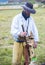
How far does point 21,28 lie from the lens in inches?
164

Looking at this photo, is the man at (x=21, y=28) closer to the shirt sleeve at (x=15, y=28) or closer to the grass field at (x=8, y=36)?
the shirt sleeve at (x=15, y=28)

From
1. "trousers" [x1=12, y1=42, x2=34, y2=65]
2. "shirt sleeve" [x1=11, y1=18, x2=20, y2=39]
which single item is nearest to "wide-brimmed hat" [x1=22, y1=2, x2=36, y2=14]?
"shirt sleeve" [x1=11, y1=18, x2=20, y2=39]

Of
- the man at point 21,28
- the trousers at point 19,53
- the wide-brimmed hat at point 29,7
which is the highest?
the wide-brimmed hat at point 29,7

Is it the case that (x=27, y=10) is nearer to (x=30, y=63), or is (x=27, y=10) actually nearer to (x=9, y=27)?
(x=9, y=27)

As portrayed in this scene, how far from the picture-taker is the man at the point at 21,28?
413 cm

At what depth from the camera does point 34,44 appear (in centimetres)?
428

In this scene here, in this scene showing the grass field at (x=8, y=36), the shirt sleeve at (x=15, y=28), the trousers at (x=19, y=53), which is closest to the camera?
the shirt sleeve at (x=15, y=28)

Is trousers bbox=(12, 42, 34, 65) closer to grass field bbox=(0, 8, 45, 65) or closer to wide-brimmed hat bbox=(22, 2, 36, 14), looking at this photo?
grass field bbox=(0, 8, 45, 65)

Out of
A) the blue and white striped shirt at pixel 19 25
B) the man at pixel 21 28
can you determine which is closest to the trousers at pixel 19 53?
the man at pixel 21 28

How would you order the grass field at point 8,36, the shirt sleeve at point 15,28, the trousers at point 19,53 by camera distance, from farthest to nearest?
the grass field at point 8,36 < the trousers at point 19,53 < the shirt sleeve at point 15,28

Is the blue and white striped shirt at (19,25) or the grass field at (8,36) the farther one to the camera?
the grass field at (8,36)

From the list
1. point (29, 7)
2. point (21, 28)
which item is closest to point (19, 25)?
point (21, 28)

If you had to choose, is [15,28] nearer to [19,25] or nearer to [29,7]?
[19,25]

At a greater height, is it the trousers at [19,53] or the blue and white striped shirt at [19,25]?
the blue and white striped shirt at [19,25]
